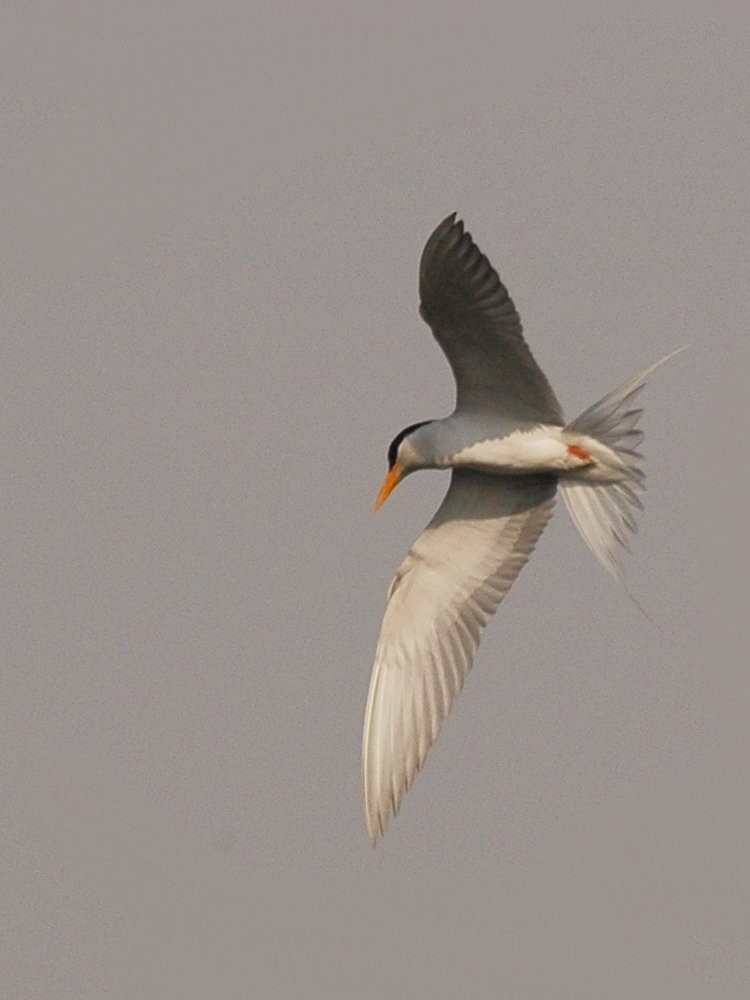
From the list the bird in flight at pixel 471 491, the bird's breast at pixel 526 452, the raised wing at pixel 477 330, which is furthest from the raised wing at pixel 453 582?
the raised wing at pixel 477 330

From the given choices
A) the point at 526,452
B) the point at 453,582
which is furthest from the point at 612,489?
the point at 453,582

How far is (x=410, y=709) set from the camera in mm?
11102

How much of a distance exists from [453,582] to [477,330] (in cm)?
160

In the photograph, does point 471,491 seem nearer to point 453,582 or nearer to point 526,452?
point 453,582

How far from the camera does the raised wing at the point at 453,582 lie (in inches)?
444

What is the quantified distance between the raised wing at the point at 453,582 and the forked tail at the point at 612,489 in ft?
1.02

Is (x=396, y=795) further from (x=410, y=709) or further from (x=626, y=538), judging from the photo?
(x=626, y=538)

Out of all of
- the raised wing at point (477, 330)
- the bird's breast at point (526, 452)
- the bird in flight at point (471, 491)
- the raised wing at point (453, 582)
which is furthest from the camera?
the raised wing at point (453, 582)

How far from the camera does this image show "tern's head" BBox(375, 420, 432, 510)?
36.6 ft

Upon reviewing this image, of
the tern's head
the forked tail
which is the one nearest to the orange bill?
the tern's head

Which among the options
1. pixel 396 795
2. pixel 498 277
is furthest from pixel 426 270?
pixel 396 795

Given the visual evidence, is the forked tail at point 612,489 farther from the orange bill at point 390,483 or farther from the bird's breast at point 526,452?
the orange bill at point 390,483

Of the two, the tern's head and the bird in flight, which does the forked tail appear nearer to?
the bird in flight

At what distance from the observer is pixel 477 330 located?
34.7ft
